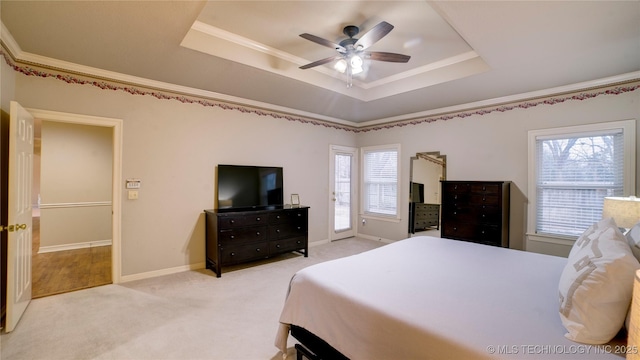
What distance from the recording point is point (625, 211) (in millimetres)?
2031

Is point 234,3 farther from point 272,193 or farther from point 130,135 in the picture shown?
point 272,193

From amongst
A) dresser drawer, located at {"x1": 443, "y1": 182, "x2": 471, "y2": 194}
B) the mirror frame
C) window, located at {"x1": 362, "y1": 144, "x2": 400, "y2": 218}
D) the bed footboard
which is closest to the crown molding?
the mirror frame

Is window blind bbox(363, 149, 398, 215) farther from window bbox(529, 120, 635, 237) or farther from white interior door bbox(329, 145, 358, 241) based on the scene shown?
window bbox(529, 120, 635, 237)

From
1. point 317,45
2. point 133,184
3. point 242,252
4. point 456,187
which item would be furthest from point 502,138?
point 133,184

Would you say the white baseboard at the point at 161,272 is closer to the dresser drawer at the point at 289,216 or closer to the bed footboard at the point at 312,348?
the dresser drawer at the point at 289,216

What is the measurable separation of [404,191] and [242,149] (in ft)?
10.0

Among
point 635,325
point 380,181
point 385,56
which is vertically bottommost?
point 635,325

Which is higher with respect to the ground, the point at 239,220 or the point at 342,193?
the point at 342,193

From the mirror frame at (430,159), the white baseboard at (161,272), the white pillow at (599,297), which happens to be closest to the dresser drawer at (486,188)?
the mirror frame at (430,159)

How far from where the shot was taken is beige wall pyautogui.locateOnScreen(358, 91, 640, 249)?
3340 millimetres

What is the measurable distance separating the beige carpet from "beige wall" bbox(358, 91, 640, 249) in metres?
3.27

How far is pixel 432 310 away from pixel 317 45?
2697 millimetres

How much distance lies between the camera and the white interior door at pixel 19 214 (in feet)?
7.46

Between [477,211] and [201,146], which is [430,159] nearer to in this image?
[477,211]
